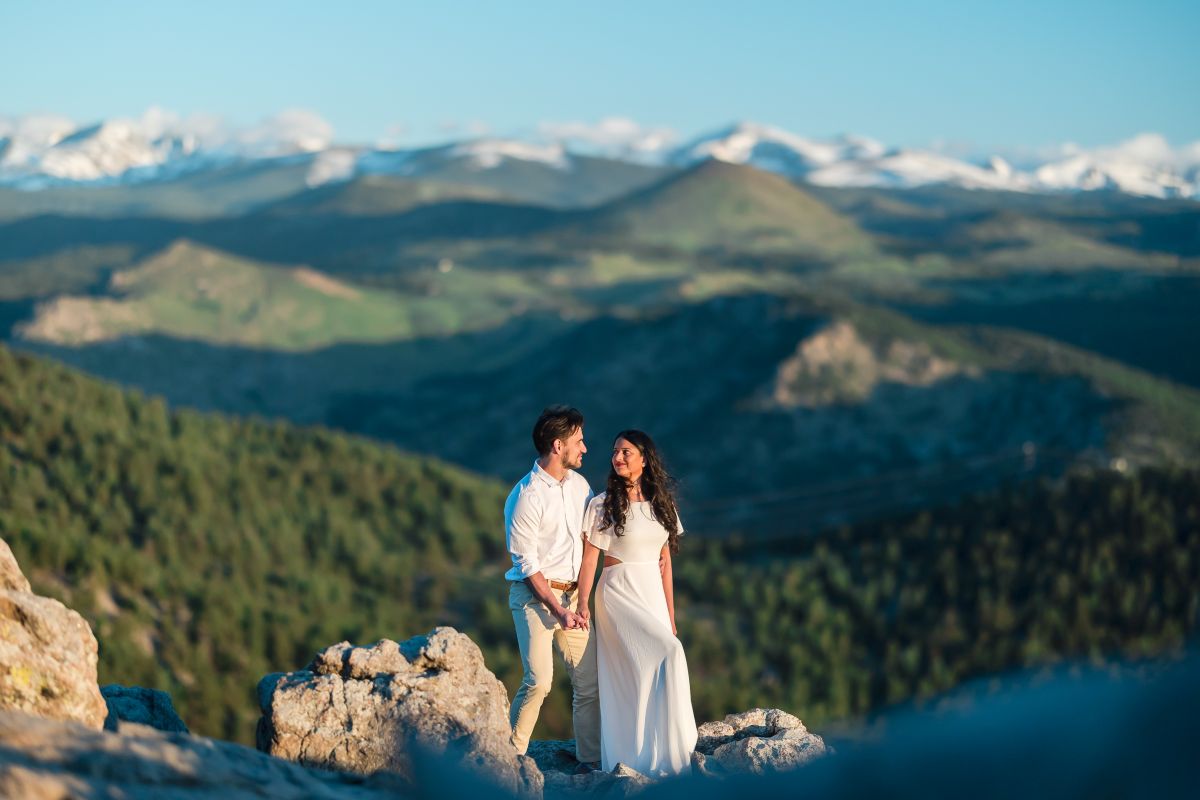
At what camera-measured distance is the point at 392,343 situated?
157m

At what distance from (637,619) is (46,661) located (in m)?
3.73

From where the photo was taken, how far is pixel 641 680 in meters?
9.33

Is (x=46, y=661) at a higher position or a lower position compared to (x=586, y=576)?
lower

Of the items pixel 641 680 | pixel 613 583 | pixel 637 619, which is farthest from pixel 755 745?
pixel 613 583

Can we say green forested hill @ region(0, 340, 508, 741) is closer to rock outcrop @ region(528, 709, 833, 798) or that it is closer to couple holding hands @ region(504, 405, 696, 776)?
rock outcrop @ region(528, 709, 833, 798)

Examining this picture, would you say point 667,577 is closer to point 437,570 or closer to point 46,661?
point 46,661

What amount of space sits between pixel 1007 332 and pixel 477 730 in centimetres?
11573

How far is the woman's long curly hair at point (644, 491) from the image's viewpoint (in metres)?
9.30

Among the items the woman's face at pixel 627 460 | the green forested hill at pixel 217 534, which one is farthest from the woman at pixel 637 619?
the green forested hill at pixel 217 534

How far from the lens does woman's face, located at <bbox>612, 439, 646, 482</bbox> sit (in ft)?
30.2

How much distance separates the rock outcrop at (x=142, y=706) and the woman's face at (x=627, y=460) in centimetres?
345

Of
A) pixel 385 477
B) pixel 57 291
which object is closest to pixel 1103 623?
pixel 385 477

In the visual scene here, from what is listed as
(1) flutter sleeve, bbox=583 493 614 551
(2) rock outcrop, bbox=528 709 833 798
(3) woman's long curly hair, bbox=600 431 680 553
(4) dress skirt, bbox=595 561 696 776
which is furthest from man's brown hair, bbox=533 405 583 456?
Answer: (2) rock outcrop, bbox=528 709 833 798

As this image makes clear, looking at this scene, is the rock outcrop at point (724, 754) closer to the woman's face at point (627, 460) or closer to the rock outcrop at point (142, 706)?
the woman's face at point (627, 460)
